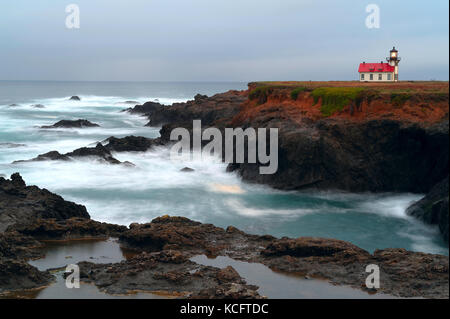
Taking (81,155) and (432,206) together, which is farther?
(81,155)

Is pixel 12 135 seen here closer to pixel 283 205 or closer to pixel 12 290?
pixel 283 205

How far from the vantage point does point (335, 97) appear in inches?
931

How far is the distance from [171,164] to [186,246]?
1538 cm

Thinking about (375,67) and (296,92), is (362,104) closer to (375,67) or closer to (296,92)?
(296,92)

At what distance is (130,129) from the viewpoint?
48.4m

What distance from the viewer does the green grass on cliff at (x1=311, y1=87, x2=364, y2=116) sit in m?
22.8

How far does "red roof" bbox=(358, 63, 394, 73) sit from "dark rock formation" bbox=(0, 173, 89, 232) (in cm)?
2436

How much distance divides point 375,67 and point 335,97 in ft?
38.9

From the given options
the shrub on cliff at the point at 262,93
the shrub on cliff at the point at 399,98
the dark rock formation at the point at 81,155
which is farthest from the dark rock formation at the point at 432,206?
the dark rock formation at the point at 81,155

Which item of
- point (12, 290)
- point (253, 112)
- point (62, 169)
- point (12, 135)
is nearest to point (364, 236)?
point (12, 290)

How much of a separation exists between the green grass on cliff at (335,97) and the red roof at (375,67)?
9958mm

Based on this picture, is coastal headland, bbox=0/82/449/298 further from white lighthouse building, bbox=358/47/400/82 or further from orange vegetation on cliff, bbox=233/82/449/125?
white lighthouse building, bbox=358/47/400/82

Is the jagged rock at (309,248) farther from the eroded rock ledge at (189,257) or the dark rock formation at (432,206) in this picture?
the dark rock formation at (432,206)

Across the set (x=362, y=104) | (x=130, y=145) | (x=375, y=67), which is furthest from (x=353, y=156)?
(x=130, y=145)
